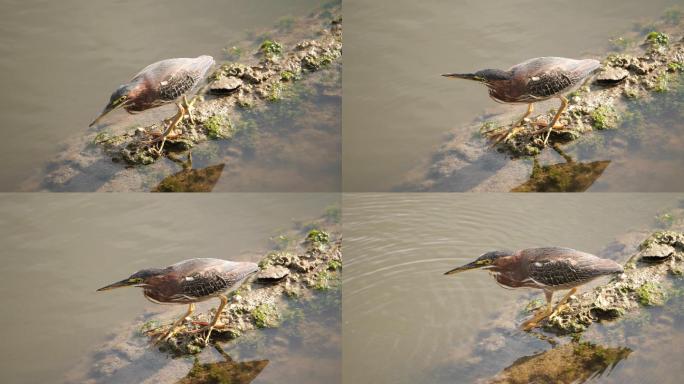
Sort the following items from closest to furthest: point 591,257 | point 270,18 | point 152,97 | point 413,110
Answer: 1. point 591,257
2. point 152,97
3. point 413,110
4. point 270,18

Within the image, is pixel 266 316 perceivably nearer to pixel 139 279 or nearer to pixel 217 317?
pixel 217 317

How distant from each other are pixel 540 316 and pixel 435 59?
1899 millimetres

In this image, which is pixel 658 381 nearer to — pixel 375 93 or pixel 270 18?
pixel 375 93

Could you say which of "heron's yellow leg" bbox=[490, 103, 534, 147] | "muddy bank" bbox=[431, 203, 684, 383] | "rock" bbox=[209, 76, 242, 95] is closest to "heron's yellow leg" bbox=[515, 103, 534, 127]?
"heron's yellow leg" bbox=[490, 103, 534, 147]

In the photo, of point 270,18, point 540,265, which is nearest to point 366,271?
point 540,265

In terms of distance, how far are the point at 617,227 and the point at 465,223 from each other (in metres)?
0.88

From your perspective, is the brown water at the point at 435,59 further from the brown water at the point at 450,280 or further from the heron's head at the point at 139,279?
the heron's head at the point at 139,279

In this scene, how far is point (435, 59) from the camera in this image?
5.25 meters

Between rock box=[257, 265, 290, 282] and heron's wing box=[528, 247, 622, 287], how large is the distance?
1.36m

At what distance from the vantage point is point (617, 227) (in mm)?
4641

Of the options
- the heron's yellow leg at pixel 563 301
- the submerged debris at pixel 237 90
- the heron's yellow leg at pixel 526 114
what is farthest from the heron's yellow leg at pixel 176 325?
the heron's yellow leg at pixel 526 114

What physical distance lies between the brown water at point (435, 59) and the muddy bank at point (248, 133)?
17 centimetres

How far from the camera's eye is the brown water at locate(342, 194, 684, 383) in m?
4.01

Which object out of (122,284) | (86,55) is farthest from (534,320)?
(86,55)
